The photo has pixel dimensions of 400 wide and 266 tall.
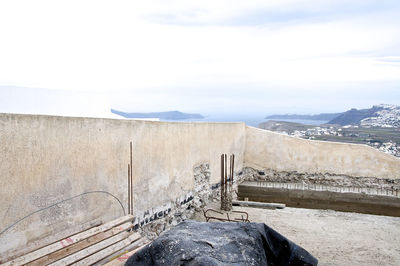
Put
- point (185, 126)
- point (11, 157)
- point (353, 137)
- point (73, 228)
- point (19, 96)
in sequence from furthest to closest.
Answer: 1. point (353, 137)
2. point (19, 96)
3. point (185, 126)
4. point (73, 228)
5. point (11, 157)

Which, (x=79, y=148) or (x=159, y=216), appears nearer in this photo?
(x=79, y=148)

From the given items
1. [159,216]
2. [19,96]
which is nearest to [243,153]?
[159,216]

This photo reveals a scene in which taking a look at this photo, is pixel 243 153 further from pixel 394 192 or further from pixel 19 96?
pixel 19 96

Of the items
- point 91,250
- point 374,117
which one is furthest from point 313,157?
point 374,117

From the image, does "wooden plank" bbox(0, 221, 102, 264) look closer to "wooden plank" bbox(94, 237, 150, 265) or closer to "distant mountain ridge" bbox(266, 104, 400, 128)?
"wooden plank" bbox(94, 237, 150, 265)

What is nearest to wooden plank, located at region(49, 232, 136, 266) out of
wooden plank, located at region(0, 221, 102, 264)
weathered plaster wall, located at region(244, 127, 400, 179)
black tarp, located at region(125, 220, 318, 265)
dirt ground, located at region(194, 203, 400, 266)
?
wooden plank, located at region(0, 221, 102, 264)

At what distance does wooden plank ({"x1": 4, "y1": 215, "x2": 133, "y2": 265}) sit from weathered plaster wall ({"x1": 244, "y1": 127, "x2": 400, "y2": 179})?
6019 millimetres

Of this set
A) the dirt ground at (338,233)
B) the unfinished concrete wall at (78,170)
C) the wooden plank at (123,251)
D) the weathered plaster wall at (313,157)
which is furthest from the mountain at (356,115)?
the wooden plank at (123,251)

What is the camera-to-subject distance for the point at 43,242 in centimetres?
367

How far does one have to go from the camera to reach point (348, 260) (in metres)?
5.02

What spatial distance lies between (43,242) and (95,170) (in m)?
1.07

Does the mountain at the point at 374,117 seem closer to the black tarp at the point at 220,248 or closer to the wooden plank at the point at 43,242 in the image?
the black tarp at the point at 220,248

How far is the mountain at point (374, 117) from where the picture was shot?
25.2m

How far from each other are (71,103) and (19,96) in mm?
1569
